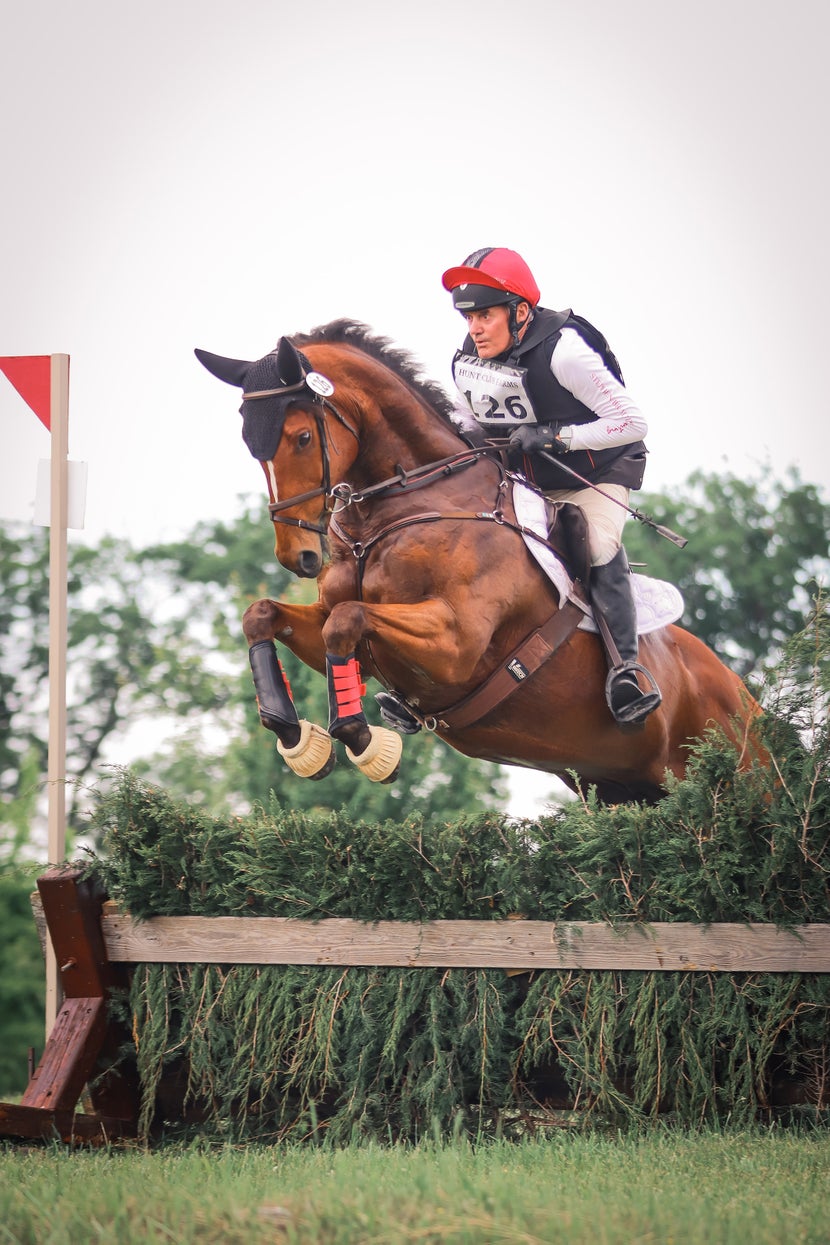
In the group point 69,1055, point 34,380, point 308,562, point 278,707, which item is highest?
point 34,380

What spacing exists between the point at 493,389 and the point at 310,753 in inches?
65.0

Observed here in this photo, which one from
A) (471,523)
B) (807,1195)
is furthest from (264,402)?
(807,1195)

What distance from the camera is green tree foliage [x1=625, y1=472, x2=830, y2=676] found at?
81.5 feet

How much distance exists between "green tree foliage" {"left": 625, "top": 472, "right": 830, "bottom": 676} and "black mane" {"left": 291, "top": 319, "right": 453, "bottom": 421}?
19269 millimetres

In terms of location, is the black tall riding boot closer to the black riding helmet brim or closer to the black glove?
the black glove

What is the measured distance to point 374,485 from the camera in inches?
197

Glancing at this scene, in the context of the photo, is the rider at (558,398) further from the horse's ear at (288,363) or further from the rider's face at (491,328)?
the horse's ear at (288,363)

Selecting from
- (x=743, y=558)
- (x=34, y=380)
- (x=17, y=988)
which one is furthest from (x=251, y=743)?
(x=34, y=380)

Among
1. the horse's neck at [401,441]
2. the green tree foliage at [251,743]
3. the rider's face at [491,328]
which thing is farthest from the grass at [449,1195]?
the green tree foliage at [251,743]

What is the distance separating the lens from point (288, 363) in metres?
4.61

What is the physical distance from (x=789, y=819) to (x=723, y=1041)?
29.0 inches

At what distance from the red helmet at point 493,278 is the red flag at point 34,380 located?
1.82 m

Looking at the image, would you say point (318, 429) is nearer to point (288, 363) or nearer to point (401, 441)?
point (288, 363)

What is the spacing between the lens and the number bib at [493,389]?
202 inches
